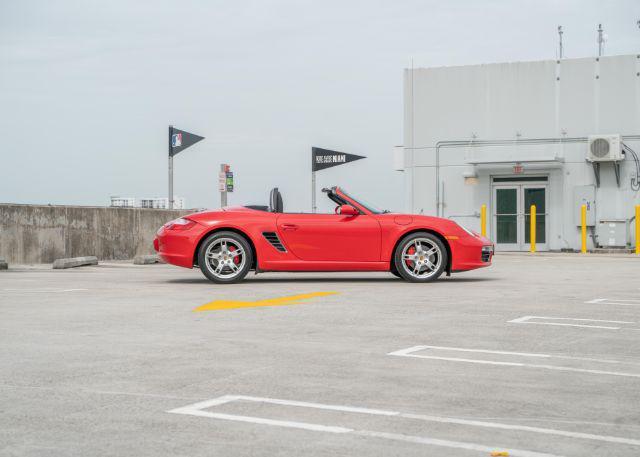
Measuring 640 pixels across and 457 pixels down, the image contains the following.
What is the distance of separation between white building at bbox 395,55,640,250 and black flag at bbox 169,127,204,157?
10194mm

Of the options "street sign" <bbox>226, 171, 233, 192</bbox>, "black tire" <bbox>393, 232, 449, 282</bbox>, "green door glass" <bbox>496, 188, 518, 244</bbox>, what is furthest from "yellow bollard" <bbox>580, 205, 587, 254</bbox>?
"black tire" <bbox>393, 232, 449, 282</bbox>

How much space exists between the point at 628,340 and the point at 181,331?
11.2ft

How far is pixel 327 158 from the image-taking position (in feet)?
80.2

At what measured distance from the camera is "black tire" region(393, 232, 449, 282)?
41.9ft

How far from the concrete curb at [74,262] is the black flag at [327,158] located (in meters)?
7.46

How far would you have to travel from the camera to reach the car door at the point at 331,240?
12664mm

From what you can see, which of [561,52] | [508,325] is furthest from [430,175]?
[508,325]

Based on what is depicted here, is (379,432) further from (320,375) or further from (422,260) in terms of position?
(422,260)

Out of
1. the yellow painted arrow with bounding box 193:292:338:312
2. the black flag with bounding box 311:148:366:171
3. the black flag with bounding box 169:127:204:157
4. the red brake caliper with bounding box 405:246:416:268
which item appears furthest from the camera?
the black flag with bounding box 311:148:366:171

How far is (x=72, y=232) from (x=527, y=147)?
15933mm

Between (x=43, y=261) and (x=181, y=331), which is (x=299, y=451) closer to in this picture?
(x=181, y=331)

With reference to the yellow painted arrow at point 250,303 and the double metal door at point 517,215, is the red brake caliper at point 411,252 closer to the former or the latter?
the yellow painted arrow at point 250,303

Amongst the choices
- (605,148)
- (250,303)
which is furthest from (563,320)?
(605,148)

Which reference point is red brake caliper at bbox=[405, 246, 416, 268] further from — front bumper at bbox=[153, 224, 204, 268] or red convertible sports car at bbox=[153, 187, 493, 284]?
front bumper at bbox=[153, 224, 204, 268]
